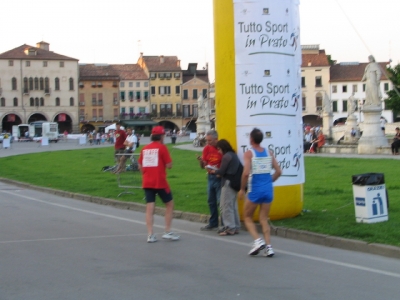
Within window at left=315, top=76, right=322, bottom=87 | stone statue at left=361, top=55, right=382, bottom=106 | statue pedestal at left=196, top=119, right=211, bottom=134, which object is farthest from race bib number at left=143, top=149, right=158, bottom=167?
window at left=315, top=76, right=322, bottom=87

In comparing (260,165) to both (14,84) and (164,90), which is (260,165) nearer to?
(14,84)

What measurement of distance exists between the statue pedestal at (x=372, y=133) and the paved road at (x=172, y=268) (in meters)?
21.9

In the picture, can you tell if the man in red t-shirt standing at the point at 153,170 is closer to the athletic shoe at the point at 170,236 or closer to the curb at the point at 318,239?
the athletic shoe at the point at 170,236

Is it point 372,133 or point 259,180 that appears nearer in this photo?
point 259,180

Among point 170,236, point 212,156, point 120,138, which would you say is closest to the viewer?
point 170,236

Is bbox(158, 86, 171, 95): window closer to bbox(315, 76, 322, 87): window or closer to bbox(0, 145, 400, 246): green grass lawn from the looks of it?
bbox(315, 76, 322, 87): window

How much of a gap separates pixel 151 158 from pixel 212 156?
1.48 metres

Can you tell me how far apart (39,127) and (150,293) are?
98599 mm

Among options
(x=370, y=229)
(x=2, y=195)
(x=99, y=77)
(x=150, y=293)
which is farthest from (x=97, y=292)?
(x=99, y=77)

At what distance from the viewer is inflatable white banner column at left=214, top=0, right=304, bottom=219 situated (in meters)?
12.4

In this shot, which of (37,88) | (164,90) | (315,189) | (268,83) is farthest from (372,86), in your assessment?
(164,90)

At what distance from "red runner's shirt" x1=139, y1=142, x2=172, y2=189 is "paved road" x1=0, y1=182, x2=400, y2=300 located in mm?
977

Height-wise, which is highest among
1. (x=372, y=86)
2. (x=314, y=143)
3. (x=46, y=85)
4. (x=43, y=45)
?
(x=43, y=45)

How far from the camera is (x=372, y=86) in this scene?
3378 centimetres
